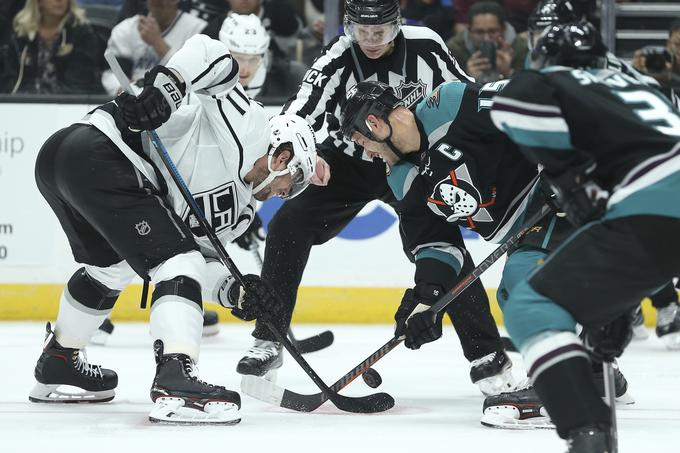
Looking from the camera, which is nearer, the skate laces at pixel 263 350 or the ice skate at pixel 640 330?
the skate laces at pixel 263 350

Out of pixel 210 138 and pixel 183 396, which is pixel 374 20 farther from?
pixel 183 396

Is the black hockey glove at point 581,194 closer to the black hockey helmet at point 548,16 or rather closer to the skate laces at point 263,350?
the skate laces at point 263,350

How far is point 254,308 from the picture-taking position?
10.8 feet

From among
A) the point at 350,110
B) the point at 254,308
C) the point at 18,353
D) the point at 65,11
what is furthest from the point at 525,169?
the point at 65,11

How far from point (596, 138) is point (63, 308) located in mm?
1823

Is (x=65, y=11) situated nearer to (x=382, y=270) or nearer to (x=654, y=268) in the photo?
(x=382, y=270)

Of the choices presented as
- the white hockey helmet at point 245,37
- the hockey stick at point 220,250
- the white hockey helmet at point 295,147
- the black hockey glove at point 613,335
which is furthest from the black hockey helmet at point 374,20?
the black hockey glove at point 613,335

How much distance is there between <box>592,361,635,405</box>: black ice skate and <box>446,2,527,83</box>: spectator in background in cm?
239

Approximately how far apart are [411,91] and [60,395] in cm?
146

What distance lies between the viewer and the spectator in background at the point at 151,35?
19.0ft

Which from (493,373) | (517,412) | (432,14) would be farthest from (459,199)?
(432,14)

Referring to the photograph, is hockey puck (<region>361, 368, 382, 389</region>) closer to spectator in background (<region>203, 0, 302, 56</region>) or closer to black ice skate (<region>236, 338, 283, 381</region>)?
black ice skate (<region>236, 338, 283, 381</region>)

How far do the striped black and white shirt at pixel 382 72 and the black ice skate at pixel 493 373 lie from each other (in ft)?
2.83

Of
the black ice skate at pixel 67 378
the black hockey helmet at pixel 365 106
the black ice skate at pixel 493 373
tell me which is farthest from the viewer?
the black ice skate at pixel 493 373
